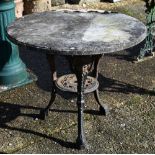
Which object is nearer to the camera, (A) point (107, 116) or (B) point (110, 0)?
(A) point (107, 116)

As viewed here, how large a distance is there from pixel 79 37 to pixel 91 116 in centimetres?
122

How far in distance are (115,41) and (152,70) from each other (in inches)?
87.7

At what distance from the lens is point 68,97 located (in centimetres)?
498

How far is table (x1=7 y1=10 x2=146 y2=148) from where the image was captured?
3.51 metres

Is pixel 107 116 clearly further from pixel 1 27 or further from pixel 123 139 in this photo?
pixel 1 27

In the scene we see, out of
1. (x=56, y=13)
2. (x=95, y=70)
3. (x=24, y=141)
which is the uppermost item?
(x=56, y=13)

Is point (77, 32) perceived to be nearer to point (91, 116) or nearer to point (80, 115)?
point (80, 115)

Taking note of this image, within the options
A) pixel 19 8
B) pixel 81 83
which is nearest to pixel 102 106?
pixel 81 83

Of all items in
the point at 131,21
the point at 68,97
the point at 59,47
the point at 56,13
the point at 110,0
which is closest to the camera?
the point at 59,47

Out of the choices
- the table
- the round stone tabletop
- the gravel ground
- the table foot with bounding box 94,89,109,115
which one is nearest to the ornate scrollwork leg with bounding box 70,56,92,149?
the table

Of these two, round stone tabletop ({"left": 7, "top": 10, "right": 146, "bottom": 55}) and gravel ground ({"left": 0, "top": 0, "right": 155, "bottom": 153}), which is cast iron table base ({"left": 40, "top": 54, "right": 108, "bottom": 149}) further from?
round stone tabletop ({"left": 7, "top": 10, "right": 146, "bottom": 55})

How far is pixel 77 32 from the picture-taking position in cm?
384

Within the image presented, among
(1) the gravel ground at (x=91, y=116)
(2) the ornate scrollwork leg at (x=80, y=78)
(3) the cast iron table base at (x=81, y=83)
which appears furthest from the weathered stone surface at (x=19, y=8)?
(2) the ornate scrollwork leg at (x=80, y=78)

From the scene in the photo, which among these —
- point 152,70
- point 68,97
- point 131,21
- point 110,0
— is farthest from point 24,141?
point 110,0
